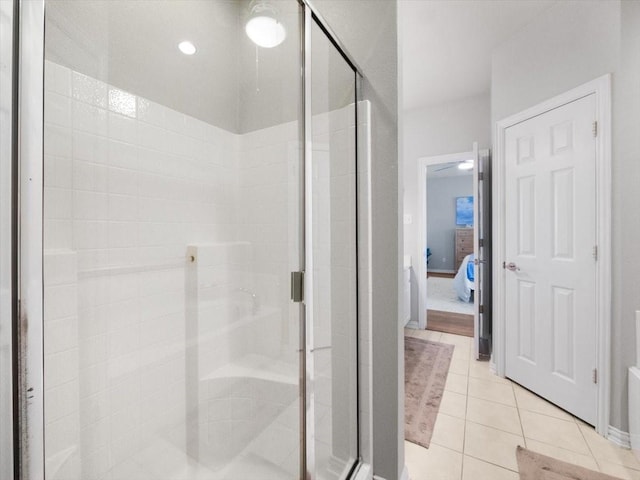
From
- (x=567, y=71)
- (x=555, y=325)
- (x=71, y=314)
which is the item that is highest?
(x=567, y=71)

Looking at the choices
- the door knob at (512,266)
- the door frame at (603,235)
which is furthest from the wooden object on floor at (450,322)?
the door frame at (603,235)

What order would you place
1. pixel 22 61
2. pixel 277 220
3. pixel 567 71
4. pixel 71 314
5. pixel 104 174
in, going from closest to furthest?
pixel 22 61
pixel 71 314
pixel 104 174
pixel 277 220
pixel 567 71

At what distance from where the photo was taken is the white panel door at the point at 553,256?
6.05 ft

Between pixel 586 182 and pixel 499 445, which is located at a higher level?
pixel 586 182

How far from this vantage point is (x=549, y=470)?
146 cm

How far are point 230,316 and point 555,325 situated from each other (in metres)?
2.24

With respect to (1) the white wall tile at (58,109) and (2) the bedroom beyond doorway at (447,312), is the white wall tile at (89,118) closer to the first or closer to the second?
(1) the white wall tile at (58,109)

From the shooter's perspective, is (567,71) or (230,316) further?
(567,71)

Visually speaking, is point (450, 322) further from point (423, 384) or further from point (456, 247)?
point (456, 247)

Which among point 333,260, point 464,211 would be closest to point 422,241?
point 333,260

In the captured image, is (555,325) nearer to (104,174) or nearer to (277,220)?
(277,220)

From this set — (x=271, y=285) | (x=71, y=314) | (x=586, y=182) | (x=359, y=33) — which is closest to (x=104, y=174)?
(x=71, y=314)

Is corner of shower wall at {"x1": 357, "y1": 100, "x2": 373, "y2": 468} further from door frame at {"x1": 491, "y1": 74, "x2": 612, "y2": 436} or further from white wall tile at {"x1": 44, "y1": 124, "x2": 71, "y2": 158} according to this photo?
door frame at {"x1": 491, "y1": 74, "x2": 612, "y2": 436}

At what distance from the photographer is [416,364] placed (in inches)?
104
